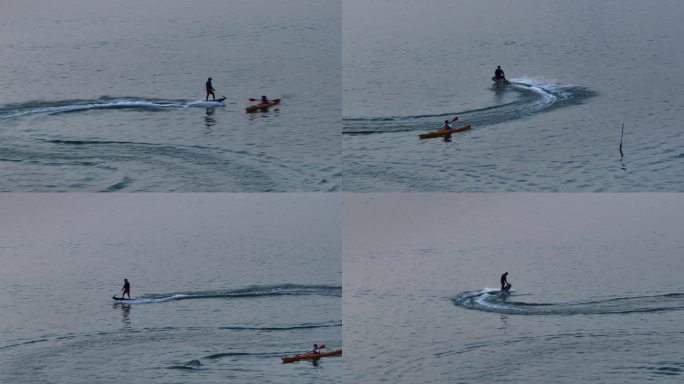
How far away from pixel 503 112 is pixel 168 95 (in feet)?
19.7

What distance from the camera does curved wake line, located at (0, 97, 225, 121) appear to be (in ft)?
66.0

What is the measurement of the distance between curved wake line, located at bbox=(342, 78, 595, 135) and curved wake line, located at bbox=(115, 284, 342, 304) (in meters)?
3.46

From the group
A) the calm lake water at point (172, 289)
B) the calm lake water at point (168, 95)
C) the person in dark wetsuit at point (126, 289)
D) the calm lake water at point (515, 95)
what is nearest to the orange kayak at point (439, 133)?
the calm lake water at point (515, 95)

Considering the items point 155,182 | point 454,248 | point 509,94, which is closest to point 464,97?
point 509,94

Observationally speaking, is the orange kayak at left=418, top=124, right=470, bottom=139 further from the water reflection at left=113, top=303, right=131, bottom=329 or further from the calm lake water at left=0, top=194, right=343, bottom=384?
the water reflection at left=113, top=303, right=131, bottom=329

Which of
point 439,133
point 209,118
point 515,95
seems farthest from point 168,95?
point 515,95

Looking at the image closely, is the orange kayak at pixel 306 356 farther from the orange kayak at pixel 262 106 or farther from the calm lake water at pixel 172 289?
the orange kayak at pixel 262 106

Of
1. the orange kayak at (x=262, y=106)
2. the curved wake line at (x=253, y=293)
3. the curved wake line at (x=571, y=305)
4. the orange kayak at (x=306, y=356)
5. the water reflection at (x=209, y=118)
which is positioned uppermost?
the orange kayak at (x=262, y=106)

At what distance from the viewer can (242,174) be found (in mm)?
17578

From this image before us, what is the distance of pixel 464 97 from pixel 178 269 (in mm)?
6844

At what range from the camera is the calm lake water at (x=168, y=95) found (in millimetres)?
17688

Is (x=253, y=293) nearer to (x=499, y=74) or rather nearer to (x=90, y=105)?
(x=90, y=105)

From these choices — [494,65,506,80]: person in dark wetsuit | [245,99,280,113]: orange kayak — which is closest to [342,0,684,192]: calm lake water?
[494,65,506,80]: person in dark wetsuit

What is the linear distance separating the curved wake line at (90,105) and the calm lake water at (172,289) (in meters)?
2.89
